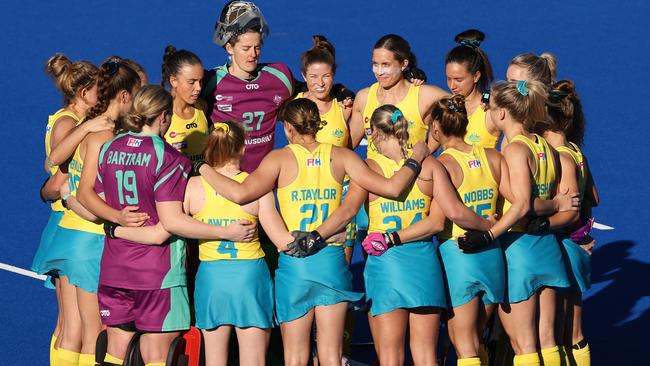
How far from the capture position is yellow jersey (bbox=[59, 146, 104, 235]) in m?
7.44

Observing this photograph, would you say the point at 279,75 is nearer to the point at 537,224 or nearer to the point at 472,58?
the point at 472,58

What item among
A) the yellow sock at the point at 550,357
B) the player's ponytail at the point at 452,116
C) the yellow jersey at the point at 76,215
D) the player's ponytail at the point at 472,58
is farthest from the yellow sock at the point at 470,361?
the yellow jersey at the point at 76,215

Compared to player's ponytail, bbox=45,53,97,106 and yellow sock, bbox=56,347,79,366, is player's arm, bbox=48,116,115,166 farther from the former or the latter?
yellow sock, bbox=56,347,79,366

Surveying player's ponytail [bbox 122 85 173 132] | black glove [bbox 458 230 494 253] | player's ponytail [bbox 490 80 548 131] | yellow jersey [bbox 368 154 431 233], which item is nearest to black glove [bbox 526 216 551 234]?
black glove [bbox 458 230 494 253]

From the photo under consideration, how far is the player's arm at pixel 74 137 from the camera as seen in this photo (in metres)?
7.29

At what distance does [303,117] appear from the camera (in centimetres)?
701

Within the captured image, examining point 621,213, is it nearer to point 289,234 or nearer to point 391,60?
point 391,60

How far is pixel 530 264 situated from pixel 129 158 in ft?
8.99

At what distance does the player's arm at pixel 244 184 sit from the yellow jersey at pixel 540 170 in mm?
1639

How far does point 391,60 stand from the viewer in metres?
8.58

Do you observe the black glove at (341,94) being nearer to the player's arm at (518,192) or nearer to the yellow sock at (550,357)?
the player's arm at (518,192)

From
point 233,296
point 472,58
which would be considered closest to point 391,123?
point 233,296

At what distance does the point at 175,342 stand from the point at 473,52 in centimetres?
342

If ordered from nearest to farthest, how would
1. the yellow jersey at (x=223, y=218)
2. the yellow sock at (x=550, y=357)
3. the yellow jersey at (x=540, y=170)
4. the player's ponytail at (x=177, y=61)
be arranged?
1. the yellow jersey at (x=223, y=218)
2. the yellow jersey at (x=540, y=170)
3. the yellow sock at (x=550, y=357)
4. the player's ponytail at (x=177, y=61)
